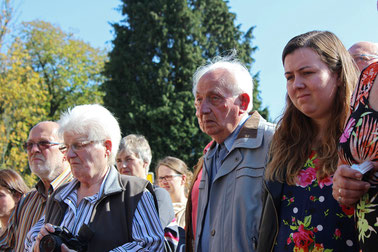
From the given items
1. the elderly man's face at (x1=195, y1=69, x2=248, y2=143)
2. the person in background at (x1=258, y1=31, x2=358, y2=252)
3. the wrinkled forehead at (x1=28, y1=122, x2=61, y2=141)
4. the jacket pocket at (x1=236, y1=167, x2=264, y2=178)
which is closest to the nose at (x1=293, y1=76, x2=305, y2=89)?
the person in background at (x1=258, y1=31, x2=358, y2=252)

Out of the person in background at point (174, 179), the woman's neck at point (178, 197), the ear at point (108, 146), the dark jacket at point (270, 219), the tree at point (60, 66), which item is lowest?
the woman's neck at point (178, 197)

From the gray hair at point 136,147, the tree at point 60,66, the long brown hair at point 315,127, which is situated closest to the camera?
the long brown hair at point 315,127

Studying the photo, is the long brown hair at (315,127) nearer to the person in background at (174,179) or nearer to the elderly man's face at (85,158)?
the elderly man's face at (85,158)

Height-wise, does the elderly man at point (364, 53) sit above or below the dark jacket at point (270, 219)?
above

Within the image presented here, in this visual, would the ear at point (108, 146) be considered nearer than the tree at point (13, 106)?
Yes

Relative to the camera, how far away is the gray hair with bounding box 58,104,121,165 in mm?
3582

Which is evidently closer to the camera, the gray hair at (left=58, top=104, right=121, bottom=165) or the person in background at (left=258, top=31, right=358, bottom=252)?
the person in background at (left=258, top=31, right=358, bottom=252)

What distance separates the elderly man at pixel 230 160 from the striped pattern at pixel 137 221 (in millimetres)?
327

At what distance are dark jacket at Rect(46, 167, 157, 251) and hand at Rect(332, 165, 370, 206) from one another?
5.91 ft

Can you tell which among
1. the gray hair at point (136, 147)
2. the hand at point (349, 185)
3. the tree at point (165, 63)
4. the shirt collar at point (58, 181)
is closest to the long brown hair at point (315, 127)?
the hand at point (349, 185)

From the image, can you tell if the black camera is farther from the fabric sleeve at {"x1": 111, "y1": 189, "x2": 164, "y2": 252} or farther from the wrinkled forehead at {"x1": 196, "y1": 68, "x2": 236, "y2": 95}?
the wrinkled forehead at {"x1": 196, "y1": 68, "x2": 236, "y2": 95}

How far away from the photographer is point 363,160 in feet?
6.19

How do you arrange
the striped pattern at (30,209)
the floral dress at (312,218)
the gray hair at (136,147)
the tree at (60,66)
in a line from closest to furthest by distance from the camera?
the floral dress at (312,218) → the striped pattern at (30,209) → the gray hair at (136,147) → the tree at (60,66)

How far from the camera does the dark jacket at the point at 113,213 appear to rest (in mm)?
3244
